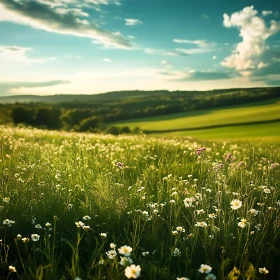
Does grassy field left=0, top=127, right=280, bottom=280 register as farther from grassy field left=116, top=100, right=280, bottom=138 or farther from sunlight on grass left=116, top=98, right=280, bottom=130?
sunlight on grass left=116, top=98, right=280, bottom=130

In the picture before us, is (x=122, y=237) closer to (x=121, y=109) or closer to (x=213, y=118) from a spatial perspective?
(x=213, y=118)

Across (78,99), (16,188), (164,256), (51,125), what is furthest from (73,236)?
(78,99)

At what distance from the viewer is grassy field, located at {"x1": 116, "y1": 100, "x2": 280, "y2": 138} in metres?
39.2

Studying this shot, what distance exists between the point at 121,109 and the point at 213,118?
17266 mm

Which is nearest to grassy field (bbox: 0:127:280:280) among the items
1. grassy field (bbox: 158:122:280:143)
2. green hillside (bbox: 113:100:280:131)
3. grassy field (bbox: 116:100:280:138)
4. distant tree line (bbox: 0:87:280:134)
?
grassy field (bbox: 158:122:280:143)

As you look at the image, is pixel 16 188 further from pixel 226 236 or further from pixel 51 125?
pixel 51 125

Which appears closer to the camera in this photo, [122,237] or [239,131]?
[122,237]

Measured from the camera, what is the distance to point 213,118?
4288 cm

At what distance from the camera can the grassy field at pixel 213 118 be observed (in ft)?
129

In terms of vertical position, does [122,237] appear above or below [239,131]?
above

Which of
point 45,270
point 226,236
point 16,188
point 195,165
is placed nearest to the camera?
point 45,270

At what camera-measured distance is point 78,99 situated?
3216 inches

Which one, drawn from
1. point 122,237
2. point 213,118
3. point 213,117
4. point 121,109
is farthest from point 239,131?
point 122,237

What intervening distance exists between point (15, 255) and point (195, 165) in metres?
5.77
